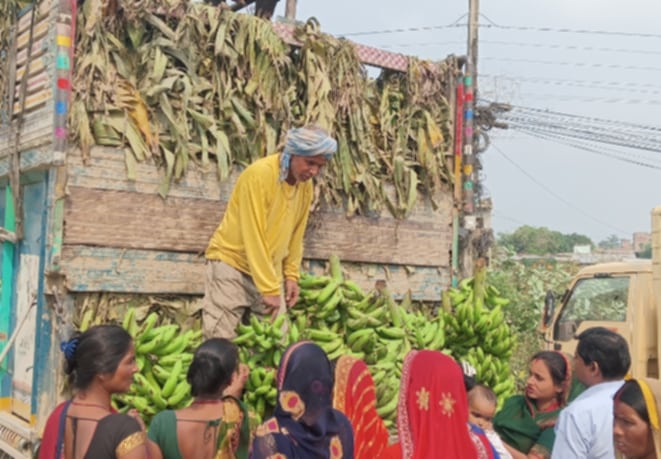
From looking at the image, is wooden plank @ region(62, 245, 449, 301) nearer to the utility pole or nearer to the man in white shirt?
the man in white shirt

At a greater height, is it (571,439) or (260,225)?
(260,225)

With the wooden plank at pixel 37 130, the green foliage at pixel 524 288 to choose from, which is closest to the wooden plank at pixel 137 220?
the wooden plank at pixel 37 130

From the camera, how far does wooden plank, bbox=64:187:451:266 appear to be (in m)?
3.93

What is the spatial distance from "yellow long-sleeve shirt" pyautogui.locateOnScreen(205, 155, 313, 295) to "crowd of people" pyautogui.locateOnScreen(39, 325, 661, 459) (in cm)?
87

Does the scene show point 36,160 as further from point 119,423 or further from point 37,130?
point 119,423

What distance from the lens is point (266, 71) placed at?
4.64 meters

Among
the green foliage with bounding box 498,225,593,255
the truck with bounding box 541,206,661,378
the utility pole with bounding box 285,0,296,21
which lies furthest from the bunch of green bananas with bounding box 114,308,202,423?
the green foliage with bounding box 498,225,593,255

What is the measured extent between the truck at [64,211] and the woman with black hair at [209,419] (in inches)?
53.2

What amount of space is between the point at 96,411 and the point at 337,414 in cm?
82

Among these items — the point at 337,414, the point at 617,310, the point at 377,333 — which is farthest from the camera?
the point at 617,310

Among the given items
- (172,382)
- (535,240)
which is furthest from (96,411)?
(535,240)

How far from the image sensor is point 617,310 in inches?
267

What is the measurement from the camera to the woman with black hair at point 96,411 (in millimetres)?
2234

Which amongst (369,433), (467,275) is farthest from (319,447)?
(467,275)
